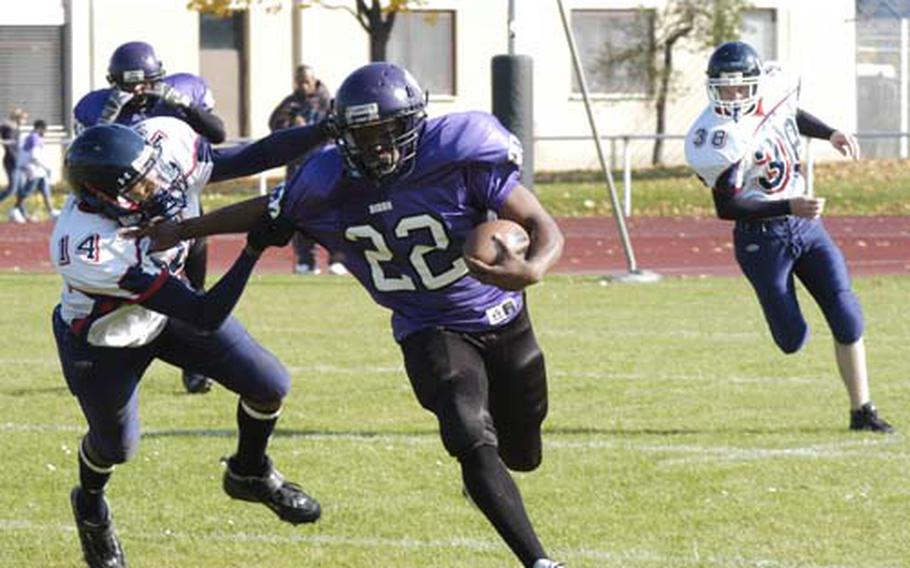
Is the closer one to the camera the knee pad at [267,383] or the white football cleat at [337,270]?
the knee pad at [267,383]

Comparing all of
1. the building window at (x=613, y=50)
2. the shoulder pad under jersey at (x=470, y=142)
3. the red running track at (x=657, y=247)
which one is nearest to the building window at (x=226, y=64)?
the building window at (x=613, y=50)

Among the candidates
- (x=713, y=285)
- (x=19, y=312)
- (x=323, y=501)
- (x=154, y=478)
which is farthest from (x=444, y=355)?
(x=713, y=285)

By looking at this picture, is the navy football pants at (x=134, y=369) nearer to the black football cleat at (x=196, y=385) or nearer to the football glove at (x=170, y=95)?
the football glove at (x=170, y=95)

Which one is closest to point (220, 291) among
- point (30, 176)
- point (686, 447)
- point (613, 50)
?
point (686, 447)

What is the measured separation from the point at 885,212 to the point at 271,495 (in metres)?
17.5

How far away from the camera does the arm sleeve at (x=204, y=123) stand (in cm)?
901

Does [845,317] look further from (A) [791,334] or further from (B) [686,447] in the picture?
(B) [686,447]

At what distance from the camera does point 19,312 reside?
545 inches

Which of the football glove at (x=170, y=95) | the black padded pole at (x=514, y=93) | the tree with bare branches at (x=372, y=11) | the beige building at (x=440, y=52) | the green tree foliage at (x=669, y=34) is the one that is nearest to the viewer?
the football glove at (x=170, y=95)

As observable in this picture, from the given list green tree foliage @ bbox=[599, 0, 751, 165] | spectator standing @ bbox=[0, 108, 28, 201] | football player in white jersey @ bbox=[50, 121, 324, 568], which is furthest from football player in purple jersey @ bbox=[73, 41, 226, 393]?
green tree foliage @ bbox=[599, 0, 751, 165]

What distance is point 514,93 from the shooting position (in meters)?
15.1

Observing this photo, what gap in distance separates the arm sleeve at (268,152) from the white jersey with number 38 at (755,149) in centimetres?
253

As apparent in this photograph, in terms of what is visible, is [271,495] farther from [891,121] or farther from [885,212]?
[891,121]

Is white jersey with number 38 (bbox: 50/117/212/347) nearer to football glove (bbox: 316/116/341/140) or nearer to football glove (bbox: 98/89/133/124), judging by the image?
football glove (bbox: 316/116/341/140)
